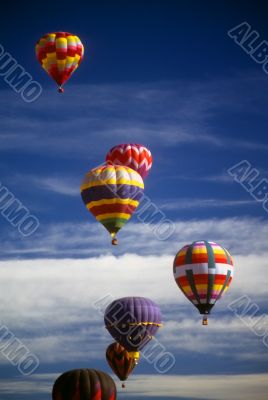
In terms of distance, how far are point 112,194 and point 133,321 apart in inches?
332

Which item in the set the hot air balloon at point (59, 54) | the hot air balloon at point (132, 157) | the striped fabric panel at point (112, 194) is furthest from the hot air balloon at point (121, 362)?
the hot air balloon at point (59, 54)

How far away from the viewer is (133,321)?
54.2m

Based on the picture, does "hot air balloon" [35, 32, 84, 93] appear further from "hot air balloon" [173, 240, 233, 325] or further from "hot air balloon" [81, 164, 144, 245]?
"hot air balloon" [173, 240, 233, 325]

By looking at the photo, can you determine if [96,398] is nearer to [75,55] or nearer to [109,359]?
[109,359]

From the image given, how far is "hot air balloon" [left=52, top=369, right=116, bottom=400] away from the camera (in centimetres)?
4747

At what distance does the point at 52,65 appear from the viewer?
55.9m

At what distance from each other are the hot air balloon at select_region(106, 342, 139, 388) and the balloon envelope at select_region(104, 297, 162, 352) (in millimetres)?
2367

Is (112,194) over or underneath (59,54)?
underneath

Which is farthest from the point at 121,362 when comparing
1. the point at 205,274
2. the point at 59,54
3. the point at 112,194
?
the point at 59,54

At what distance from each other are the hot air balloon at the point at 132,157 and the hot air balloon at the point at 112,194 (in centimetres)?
327

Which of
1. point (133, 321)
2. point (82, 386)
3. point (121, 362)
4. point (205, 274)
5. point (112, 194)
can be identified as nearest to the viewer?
point (82, 386)

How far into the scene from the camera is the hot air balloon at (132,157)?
55.9m

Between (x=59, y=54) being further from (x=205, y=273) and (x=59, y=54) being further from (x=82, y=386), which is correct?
(x=82, y=386)

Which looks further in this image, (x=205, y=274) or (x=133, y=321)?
(x=133, y=321)
